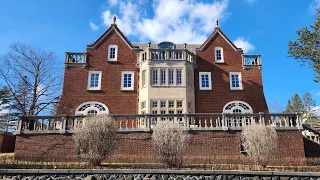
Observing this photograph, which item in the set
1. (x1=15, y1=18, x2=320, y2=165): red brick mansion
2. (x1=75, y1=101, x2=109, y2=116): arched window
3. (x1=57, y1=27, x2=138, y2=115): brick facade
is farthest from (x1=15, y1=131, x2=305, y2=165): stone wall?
(x1=75, y1=101, x2=109, y2=116): arched window

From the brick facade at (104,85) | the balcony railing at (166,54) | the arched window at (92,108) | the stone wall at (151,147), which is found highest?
the balcony railing at (166,54)

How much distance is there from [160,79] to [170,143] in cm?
1110

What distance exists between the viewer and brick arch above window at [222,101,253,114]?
24.6 meters

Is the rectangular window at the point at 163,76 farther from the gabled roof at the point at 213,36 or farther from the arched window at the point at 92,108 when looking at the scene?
the arched window at the point at 92,108

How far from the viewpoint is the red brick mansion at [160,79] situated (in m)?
23.4

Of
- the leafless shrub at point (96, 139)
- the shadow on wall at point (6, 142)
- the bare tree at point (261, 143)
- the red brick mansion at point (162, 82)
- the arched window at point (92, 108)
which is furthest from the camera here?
the arched window at point (92, 108)

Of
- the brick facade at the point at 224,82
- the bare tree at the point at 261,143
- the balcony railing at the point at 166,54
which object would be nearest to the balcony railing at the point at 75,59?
the balcony railing at the point at 166,54

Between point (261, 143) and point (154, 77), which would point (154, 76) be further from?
point (261, 143)

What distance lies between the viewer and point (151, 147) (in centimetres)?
1667

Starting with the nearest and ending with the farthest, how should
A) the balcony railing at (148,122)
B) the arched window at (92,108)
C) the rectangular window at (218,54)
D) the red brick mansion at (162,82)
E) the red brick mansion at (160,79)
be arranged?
the balcony railing at (148,122)
the red brick mansion at (162,82)
the red brick mansion at (160,79)
the arched window at (92,108)
the rectangular window at (218,54)

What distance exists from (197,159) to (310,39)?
12856 millimetres

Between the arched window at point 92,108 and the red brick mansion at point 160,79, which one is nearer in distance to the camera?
the red brick mansion at point 160,79

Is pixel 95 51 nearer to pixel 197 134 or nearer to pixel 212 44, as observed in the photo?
pixel 212 44

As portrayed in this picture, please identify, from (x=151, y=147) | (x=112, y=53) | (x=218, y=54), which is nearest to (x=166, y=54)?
(x=112, y=53)
